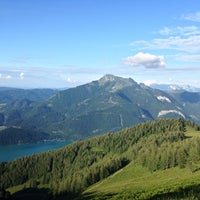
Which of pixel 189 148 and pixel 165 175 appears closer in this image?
pixel 165 175

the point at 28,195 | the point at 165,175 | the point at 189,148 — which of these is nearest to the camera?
the point at 165,175

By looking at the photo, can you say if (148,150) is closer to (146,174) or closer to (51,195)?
(146,174)

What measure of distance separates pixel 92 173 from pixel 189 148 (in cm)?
5704

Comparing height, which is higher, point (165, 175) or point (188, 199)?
point (188, 199)

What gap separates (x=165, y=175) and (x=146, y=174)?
68.2 ft

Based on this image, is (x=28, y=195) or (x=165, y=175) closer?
(x=165, y=175)

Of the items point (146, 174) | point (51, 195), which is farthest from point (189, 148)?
point (51, 195)

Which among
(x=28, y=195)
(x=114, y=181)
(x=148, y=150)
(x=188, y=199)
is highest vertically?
(x=188, y=199)

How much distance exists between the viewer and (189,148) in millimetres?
161750

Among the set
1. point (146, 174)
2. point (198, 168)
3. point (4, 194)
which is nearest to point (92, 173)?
point (146, 174)

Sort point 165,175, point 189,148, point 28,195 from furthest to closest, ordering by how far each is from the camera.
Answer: point 28,195 < point 189,148 < point 165,175

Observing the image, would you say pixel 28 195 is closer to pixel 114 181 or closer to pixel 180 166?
pixel 114 181

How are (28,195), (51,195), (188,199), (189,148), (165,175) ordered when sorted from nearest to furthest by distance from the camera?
(188,199) → (165,175) → (189,148) → (51,195) → (28,195)

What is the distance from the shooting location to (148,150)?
Result: 196500 mm
